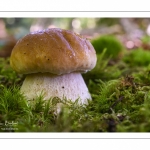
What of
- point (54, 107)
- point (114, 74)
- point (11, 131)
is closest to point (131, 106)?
point (54, 107)

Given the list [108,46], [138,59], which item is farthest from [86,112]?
[108,46]

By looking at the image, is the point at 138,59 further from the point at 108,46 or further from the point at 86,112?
the point at 86,112

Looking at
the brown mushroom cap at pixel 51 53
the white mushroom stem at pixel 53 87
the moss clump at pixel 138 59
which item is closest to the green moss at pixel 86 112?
the white mushroom stem at pixel 53 87

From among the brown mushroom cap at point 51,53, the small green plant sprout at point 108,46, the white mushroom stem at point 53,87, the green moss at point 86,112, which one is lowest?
the green moss at point 86,112

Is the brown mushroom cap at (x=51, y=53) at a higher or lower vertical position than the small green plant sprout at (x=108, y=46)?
lower

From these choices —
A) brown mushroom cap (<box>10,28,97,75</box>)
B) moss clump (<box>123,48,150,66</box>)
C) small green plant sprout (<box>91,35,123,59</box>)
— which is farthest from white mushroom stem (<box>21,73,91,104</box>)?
small green plant sprout (<box>91,35,123,59</box>)

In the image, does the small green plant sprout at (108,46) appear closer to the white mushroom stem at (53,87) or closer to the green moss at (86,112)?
the green moss at (86,112)

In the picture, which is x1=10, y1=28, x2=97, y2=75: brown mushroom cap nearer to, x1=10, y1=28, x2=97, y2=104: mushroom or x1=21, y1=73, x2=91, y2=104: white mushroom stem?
x1=10, y1=28, x2=97, y2=104: mushroom
